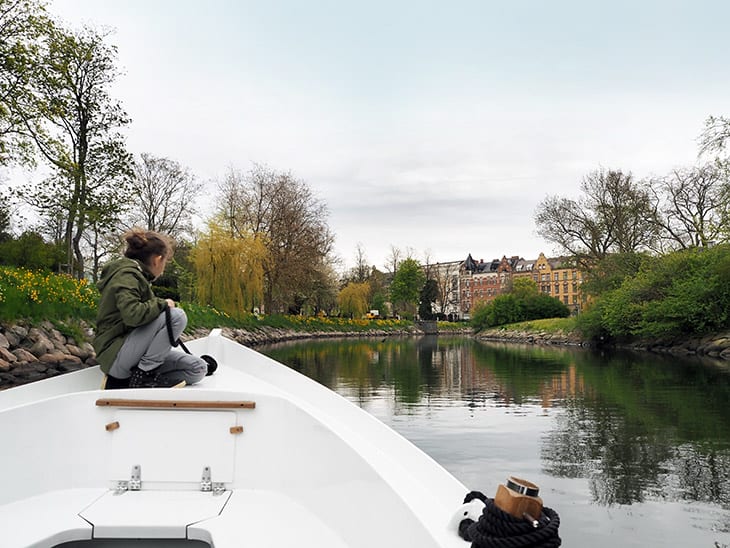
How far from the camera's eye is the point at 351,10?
9547mm

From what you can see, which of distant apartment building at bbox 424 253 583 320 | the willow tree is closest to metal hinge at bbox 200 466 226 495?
the willow tree

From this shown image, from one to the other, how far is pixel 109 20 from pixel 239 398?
18.7 m

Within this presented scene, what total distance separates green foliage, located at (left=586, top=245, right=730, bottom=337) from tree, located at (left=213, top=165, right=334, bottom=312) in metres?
16.4

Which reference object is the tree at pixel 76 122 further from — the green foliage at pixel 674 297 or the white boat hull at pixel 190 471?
the green foliage at pixel 674 297

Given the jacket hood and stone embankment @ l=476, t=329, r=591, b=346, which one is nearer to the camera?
the jacket hood

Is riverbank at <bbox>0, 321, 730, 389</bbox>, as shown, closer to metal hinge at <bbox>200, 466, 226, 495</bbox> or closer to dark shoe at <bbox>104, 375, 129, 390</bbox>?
dark shoe at <bbox>104, 375, 129, 390</bbox>

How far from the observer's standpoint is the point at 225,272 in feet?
82.6

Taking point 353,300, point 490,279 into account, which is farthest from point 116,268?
point 490,279

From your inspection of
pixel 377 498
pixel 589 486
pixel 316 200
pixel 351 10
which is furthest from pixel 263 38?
pixel 316 200

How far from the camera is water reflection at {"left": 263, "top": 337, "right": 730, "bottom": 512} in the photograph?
3.82m

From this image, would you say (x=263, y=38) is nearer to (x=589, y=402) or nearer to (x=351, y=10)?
(x=351, y=10)

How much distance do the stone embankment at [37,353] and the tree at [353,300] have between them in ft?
123

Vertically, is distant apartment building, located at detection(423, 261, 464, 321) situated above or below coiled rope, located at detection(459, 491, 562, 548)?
above

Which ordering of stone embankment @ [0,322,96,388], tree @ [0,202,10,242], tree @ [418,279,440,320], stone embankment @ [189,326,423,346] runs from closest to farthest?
1. stone embankment @ [0,322,96,388]
2. tree @ [0,202,10,242]
3. stone embankment @ [189,326,423,346]
4. tree @ [418,279,440,320]
